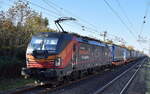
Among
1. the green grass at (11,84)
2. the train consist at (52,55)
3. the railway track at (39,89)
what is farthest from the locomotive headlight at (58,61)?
the green grass at (11,84)

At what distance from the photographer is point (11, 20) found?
79.4 feet

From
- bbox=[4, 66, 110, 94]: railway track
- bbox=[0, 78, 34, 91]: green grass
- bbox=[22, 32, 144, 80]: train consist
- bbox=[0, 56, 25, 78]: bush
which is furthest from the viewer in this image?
bbox=[0, 56, 25, 78]: bush

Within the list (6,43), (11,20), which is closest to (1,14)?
(11,20)

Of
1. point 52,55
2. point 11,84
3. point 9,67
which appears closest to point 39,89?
point 11,84

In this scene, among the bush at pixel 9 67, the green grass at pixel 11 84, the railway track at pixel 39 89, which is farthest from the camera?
the bush at pixel 9 67

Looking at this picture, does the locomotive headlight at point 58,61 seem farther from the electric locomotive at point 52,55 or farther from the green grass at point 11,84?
the green grass at point 11,84

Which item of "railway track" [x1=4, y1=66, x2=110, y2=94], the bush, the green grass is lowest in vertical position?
"railway track" [x1=4, y1=66, x2=110, y2=94]

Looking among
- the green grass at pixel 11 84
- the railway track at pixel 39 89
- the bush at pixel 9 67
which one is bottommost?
the railway track at pixel 39 89

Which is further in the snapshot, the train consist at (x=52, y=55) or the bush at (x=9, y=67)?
the bush at (x=9, y=67)

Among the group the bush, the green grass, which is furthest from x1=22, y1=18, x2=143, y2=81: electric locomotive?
the bush

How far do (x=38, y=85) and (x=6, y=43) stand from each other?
7301 mm

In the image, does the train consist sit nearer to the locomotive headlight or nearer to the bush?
the locomotive headlight

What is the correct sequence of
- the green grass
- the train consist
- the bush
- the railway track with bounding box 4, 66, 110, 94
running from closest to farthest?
the railway track with bounding box 4, 66, 110, 94, the green grass, the train consist, the bush

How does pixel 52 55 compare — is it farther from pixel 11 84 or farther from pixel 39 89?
pixel 11 84
